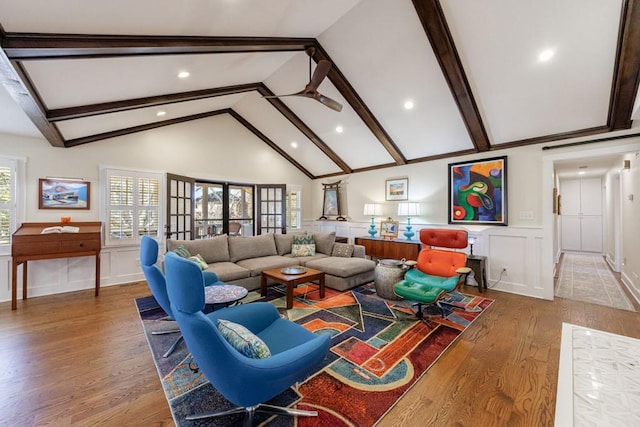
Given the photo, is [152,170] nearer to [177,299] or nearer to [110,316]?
[110,316]

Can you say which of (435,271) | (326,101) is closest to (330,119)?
(326,101)

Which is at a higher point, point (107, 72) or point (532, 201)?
point (107, 72)

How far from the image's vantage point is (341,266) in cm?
421

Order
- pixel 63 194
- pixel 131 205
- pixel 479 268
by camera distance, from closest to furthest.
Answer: pixel 63 194 < pixel 479 268 < pixel 131 205

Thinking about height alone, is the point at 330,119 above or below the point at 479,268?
above

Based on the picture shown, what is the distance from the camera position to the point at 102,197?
4434mm

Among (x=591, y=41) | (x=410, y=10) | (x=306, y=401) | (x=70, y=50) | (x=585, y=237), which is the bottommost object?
(x=306, y=401)

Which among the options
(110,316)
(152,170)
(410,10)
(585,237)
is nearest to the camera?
(410,10)

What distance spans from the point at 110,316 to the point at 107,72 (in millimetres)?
2815

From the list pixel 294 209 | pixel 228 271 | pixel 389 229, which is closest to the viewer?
pixel 228 271

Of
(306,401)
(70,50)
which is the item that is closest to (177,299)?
(306,401)

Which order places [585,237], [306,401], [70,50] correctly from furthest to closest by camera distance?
[585,237] → [70,50] → [306,401]

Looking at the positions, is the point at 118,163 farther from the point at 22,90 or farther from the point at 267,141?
the point at 267,141

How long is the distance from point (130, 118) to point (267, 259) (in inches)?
127
